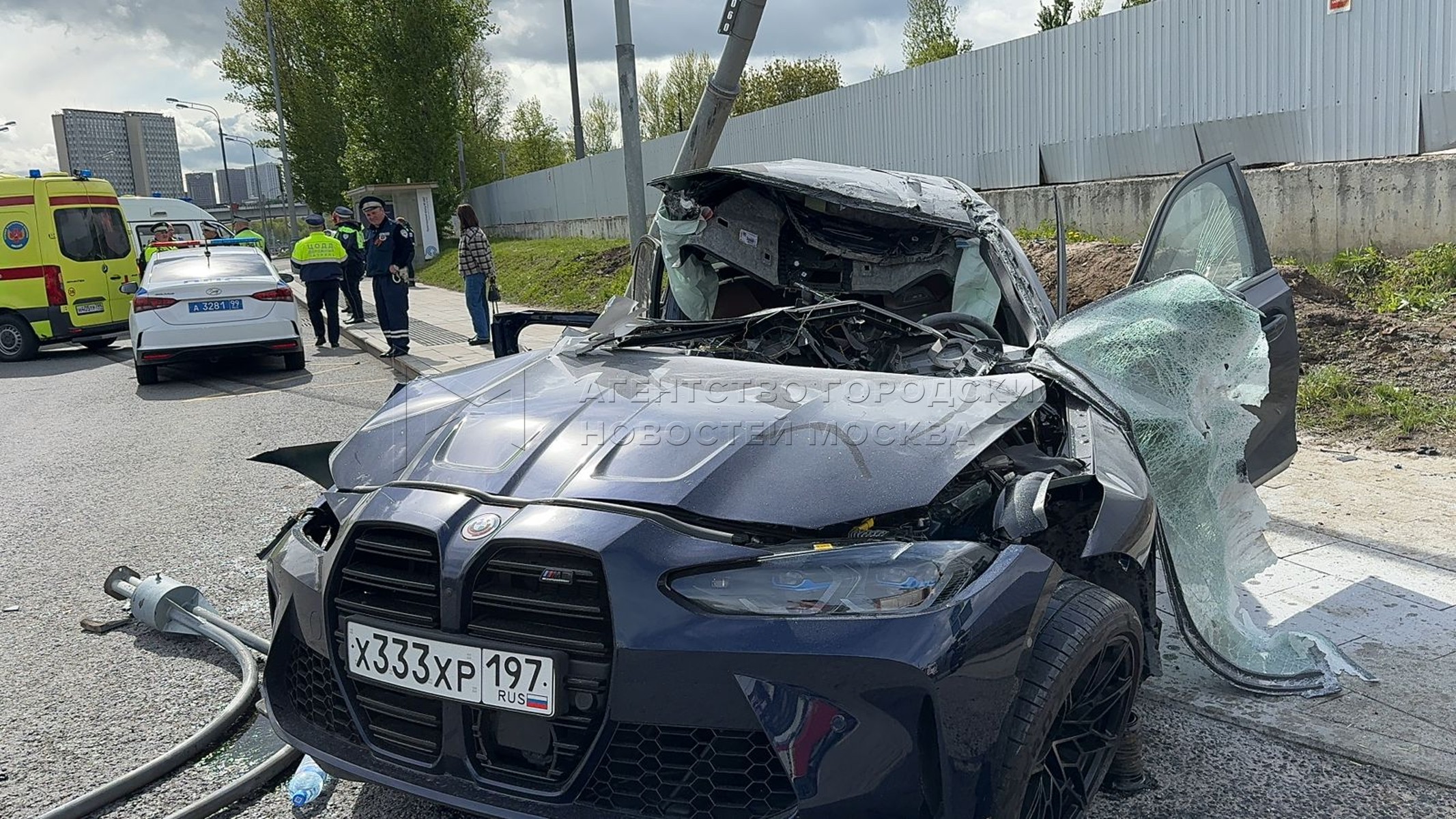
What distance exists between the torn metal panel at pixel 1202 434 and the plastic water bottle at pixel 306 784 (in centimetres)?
229

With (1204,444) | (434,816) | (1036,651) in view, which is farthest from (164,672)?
(1204,444)

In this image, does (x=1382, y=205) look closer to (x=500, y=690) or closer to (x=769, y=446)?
(x=769, y=446)

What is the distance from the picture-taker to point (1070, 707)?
2.24 m

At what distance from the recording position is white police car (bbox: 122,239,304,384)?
1039cm

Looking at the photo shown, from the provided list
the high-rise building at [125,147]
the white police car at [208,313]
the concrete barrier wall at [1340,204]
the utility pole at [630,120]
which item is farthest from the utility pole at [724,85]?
the high-rise building at [125,147]

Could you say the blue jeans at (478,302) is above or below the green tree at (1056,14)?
below

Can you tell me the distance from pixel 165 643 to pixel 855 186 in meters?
3.07

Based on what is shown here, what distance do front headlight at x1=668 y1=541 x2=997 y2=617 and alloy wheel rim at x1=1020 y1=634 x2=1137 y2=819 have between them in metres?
0.41

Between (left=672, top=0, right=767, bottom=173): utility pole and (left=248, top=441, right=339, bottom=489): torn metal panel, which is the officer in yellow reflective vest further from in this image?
(left=248, top=441, right=339, bottom=489): torn metal panel

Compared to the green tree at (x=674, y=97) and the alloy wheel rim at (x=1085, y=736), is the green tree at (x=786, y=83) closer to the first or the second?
the green tree at (x=674, y=97)

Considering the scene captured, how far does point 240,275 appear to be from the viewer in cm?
1086

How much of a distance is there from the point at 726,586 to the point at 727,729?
26 centimetres

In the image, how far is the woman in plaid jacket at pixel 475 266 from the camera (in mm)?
11781

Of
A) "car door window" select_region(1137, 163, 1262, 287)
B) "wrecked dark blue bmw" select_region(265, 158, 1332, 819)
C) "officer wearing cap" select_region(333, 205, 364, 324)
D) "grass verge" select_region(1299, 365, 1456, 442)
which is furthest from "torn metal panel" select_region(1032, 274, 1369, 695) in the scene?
"officer wearing cap" select_region(333, 205, 364, 324)
